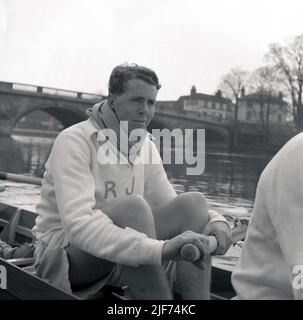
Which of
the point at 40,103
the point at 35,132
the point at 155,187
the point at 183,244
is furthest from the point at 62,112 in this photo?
the point at 183,244

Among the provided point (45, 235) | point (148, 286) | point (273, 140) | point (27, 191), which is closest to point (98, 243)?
point (148, 286)

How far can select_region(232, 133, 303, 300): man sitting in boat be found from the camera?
36.9 inches

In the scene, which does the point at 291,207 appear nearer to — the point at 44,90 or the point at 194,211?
the point at 194,211

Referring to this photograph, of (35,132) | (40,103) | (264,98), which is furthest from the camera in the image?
(35,132)

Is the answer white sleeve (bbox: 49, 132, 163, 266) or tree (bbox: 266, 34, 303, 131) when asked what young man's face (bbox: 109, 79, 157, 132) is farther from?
tree (bbox: 266, 34, 303, 131)

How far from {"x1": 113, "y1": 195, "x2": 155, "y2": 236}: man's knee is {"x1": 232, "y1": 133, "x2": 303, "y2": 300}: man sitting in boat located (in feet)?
1.48

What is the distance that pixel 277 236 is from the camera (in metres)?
1.00

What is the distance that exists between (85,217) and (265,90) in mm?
30753

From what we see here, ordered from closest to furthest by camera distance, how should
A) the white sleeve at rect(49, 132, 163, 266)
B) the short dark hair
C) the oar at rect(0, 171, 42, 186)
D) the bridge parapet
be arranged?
the white sleeve at rect(49, 132, 163, 266)
the short dark hair
the oar at rect(0, 171, 42, 186)
the bridge parapet

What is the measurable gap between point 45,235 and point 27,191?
7.22 meters

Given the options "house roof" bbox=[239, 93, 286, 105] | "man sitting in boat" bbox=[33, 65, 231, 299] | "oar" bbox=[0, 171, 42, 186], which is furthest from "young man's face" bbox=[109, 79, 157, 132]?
"house roof" bbox=[239, 93, 286, 105]

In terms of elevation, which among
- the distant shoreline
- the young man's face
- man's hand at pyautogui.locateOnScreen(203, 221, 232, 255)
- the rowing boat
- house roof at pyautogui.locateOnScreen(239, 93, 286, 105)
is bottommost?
the rowing boat

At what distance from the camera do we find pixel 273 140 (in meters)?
29.7

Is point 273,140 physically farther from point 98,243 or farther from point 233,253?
point 98,243
